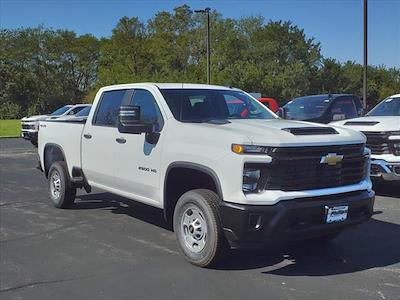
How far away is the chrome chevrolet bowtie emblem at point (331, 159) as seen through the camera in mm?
5242

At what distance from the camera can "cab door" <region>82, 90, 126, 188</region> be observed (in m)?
7.08

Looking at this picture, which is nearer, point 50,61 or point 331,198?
point 331,198

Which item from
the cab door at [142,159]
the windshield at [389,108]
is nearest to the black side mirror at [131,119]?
the cab door at [142,159]

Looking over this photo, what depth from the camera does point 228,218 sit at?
16.6 feet

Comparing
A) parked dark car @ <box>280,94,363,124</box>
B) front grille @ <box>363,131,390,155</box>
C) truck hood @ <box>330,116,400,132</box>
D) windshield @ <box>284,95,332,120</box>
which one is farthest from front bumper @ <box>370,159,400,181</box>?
windshield @ <box>284,95,332,120</box>

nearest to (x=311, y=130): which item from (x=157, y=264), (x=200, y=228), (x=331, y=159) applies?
(x=331, y=159)

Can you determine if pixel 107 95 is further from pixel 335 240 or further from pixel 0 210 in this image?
pixel 335 240

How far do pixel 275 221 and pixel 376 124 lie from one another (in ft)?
16.4

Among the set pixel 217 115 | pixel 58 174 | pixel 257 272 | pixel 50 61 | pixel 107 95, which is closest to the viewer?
pixel 257 272

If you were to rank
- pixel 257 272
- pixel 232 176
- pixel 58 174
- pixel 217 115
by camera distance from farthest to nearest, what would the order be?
pixel 58 174 < pixel 217 115 < pixel 257 272 < pixel 232 176

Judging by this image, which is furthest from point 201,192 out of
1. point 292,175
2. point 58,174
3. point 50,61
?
point 50,61

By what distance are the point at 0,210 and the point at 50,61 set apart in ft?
243

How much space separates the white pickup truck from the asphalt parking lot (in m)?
0.36

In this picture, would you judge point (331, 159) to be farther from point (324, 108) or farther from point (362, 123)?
point (324, 108)
